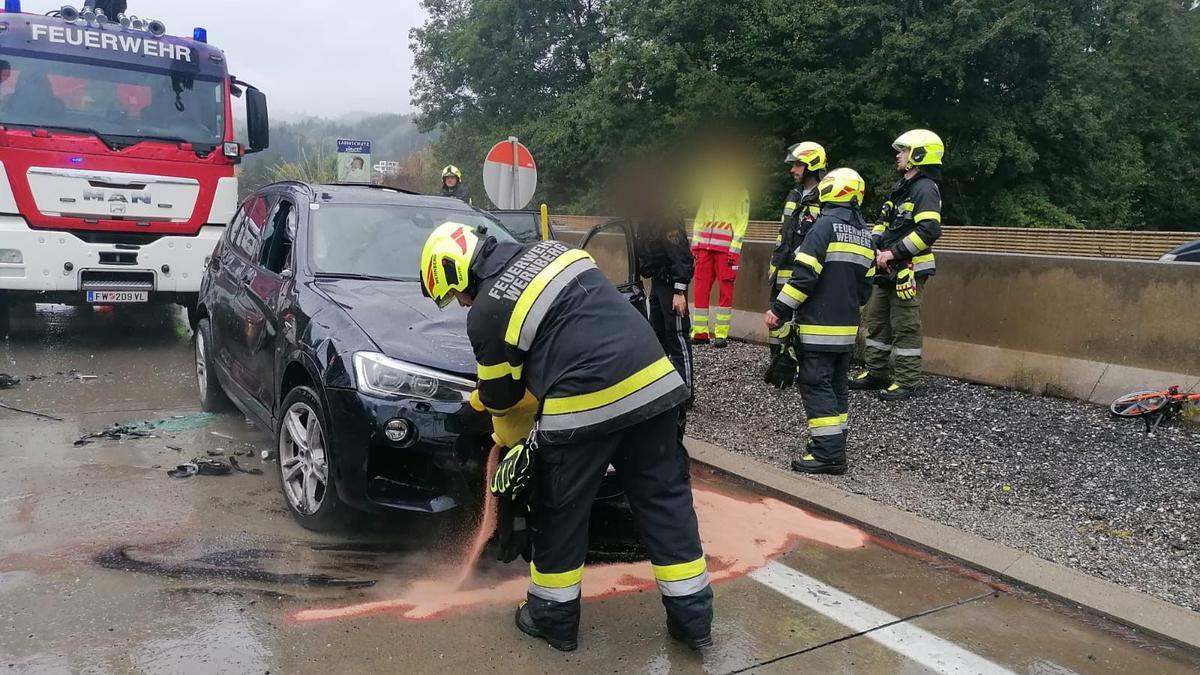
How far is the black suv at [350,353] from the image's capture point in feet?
12.4

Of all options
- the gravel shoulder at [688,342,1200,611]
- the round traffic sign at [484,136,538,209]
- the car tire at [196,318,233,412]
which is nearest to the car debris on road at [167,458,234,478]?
the car tire at [196,318,233,412]

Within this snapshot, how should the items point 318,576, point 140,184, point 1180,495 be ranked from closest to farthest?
point 318,576 < point 1180,495 < point 140,184

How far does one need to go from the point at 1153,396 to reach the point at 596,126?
63.6ft

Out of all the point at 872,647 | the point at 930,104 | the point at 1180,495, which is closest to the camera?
the point at 872,647

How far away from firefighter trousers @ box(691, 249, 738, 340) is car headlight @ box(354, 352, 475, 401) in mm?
5399

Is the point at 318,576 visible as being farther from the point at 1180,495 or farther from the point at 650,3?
the point at 650,3

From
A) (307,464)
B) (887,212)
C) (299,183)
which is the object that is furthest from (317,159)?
(307,464)

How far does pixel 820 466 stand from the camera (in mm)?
5316

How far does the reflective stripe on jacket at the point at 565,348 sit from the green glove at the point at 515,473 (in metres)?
0.10

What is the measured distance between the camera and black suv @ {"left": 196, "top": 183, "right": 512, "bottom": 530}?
379 cm

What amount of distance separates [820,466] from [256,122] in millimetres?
7368

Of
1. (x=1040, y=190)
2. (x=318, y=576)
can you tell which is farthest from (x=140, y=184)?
(x=1040, y=190)

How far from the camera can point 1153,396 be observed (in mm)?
5781

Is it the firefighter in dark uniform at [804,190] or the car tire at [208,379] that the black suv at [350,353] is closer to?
the car tire at [208,379]
